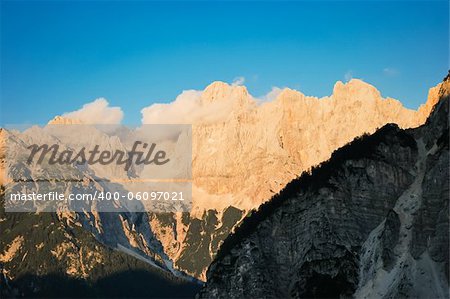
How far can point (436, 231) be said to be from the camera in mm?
149250

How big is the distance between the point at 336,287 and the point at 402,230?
58.1 ft

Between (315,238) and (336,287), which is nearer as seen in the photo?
(336,287)

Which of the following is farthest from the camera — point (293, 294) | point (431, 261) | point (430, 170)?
point (293, 294)

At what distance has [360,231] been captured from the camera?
171 m

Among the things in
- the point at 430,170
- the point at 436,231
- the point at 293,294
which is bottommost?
the point at 293,294

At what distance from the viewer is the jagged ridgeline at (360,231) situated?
152m

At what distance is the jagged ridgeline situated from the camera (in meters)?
152

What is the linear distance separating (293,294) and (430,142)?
44.4 m

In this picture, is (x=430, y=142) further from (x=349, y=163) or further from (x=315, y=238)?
(x=315, y=238)

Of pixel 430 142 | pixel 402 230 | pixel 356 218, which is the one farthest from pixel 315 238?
pixel 430 142

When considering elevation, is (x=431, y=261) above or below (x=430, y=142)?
below

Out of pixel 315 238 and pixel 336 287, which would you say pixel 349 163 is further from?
pixel 336 287

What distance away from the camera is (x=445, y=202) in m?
149

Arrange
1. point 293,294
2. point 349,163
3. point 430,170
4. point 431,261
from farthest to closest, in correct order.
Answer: point 349,163 → point 293,294 → point 430,170 → point 431,261
